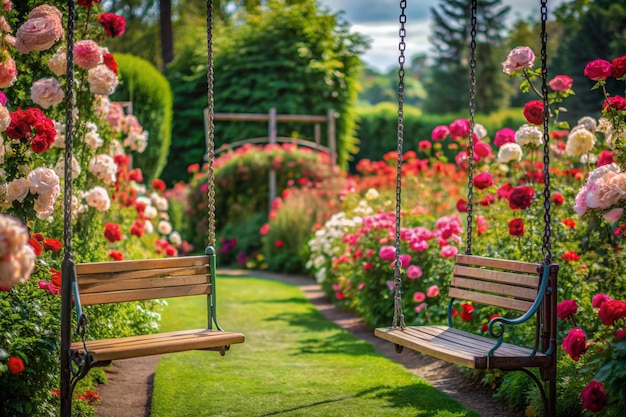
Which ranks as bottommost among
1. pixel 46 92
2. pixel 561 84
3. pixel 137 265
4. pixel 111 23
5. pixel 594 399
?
pixel 594 399

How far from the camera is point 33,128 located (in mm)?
4324

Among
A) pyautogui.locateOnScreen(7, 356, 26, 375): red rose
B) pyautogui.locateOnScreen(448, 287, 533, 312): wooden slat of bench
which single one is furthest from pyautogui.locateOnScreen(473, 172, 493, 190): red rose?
pyautogui.locateOnScreen(7, 356, 26, 375): red rose

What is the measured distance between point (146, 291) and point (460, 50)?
2934 cm

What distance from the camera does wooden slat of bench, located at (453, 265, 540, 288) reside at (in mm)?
3676

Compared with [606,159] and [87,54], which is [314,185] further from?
[606,159]

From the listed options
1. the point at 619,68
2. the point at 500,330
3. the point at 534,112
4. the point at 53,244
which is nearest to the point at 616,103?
the point at 619,68

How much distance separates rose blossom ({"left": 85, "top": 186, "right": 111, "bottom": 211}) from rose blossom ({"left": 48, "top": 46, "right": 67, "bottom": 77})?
988 millimetres

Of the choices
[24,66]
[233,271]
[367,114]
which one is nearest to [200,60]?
[367,114]

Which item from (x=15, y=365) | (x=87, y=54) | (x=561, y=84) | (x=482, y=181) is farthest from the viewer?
(x=561, y=84)

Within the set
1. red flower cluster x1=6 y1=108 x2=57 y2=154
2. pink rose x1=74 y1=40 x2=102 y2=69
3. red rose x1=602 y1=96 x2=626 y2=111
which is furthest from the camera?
pink rose x1=74 y1=40 x2=102 y2=69

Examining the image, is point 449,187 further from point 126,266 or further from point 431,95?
point 431,95

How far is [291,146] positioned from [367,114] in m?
9.17

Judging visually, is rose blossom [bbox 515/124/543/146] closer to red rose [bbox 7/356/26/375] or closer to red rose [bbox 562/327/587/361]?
red rose [bbox 562/327/587/361]

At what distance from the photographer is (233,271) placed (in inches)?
460
